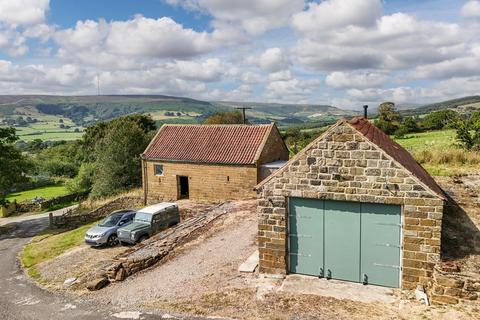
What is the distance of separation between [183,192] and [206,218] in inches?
449

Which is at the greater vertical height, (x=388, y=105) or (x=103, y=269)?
(x=388, y=105)

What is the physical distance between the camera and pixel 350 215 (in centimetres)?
1257

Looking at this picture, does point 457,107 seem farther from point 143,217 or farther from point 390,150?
point 390,150

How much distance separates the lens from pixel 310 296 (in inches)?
471

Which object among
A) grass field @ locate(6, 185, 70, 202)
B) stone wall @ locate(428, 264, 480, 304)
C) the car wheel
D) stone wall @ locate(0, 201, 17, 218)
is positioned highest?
stone wall @ locate(428, 264, 480, 304)

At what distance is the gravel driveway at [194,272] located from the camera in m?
13.5

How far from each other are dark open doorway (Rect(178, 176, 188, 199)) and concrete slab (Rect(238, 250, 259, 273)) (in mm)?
18111

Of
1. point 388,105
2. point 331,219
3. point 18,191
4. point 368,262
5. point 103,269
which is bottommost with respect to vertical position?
point 18,191

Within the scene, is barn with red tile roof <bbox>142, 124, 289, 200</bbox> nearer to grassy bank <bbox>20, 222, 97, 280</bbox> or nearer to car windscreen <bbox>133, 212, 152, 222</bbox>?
grassy bank <bbox>20, 222, 97, 280</bbox>

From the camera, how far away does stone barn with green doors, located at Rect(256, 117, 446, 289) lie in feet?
38.4

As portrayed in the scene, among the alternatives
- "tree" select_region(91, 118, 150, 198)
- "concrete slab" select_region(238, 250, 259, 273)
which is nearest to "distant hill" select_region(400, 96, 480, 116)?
"tree" select_region(91, 118, 150, 198)

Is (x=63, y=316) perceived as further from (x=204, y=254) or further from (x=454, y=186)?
(x=454, y=186)

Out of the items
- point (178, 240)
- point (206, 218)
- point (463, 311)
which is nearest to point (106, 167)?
point (206, 218)

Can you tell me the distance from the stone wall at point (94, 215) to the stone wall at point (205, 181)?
7.70 ft
